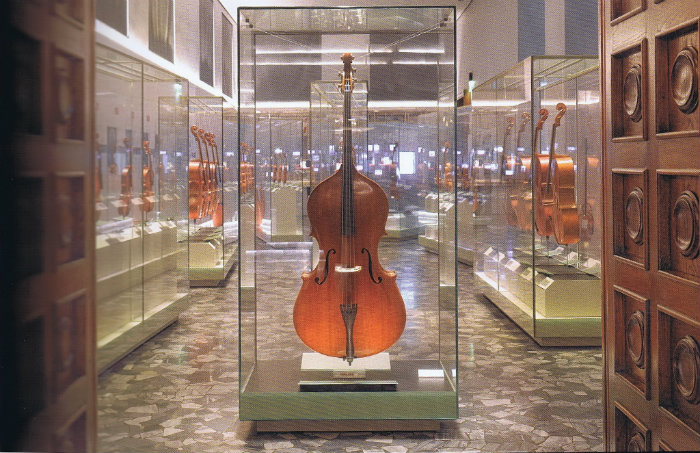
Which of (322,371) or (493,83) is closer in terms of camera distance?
(322,371)

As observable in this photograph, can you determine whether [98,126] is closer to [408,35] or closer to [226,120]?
[408,35]

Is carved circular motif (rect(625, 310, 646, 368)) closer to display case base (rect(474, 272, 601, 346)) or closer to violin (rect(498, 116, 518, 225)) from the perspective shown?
display case base (rect(474, 272, 601, 346))

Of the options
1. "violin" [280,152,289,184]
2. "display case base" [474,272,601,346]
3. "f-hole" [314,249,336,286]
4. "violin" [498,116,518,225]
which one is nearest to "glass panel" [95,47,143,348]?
"f-hole" [314,249,336,286]

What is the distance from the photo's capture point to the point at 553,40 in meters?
6.79

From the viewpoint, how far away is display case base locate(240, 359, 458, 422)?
322 centimetres

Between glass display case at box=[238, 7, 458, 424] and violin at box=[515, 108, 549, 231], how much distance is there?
2.22m

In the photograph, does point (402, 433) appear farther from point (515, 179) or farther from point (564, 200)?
point (515, 179)

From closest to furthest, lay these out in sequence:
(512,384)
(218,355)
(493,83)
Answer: (512,384) < (218,355) < (493,83)

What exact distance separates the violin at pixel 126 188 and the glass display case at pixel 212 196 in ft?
17.0

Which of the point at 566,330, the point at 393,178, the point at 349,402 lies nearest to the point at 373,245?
the point at 393,178

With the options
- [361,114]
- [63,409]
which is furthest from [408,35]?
[63,409]

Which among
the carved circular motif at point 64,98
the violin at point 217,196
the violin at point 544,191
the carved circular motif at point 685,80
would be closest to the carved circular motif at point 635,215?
the carved circular motif at point 685,80

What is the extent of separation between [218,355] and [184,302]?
1.03m

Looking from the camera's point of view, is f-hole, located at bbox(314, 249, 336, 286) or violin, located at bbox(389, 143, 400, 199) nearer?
f-hole, located at bbox(314, 249, 336, 286)
